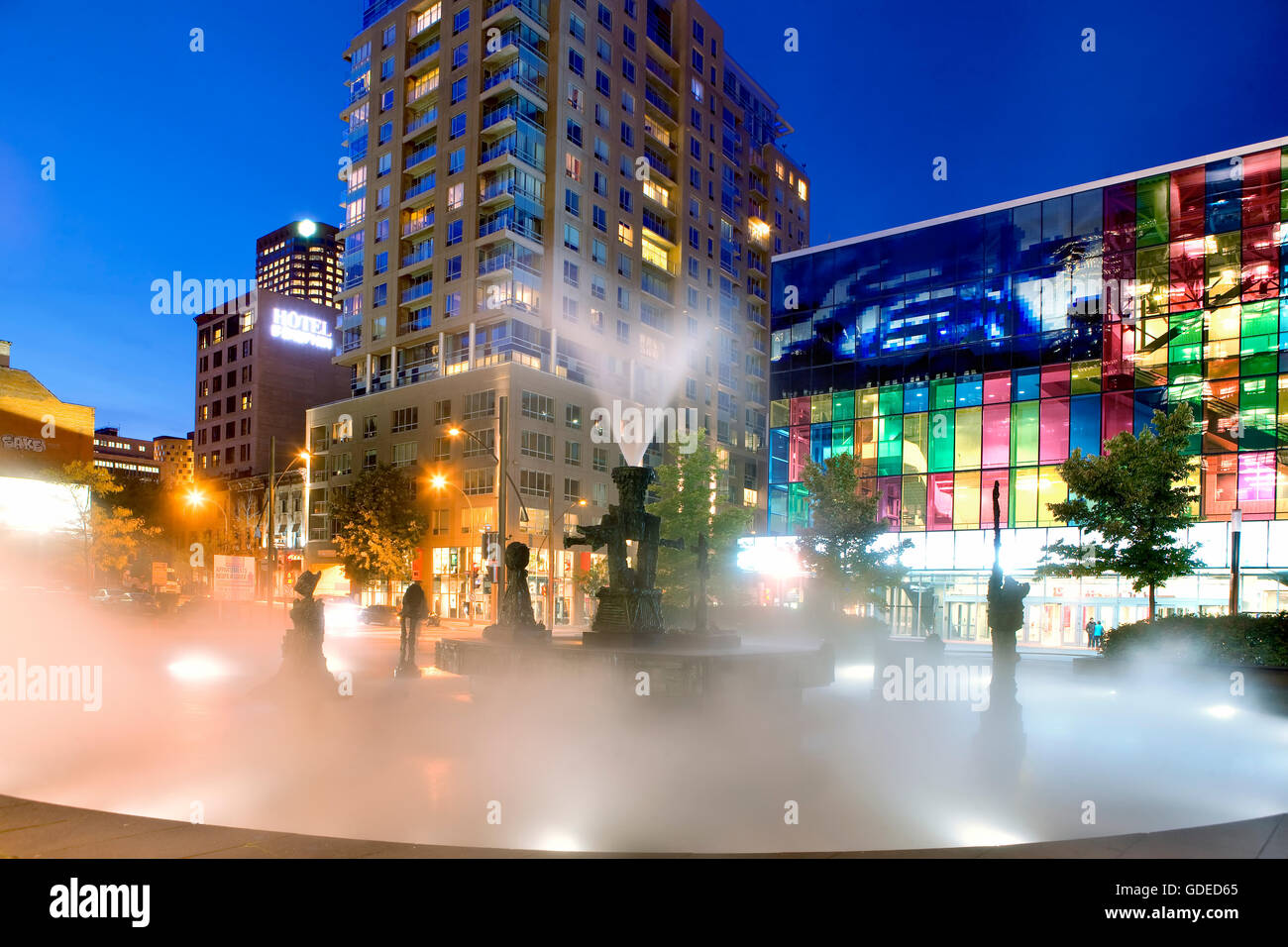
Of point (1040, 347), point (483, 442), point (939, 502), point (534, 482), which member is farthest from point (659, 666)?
point (483, 442)

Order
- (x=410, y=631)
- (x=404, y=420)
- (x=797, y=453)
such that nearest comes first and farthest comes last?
(x=410, y=631), (x=797, y=453), (x=404, y=420)

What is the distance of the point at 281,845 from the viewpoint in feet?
19.7

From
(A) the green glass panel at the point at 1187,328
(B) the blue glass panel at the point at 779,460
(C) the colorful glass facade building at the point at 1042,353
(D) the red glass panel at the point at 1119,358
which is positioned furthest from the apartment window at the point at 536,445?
(A) the green glass panel at the point at 1187,328

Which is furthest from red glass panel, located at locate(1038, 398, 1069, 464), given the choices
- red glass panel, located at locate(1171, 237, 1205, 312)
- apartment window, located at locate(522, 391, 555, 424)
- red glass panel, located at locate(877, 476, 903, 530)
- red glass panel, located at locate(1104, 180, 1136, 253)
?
apartment window, located at locate(522, 391, 555, 424)

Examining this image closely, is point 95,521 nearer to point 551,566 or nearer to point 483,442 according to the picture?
point 483,442

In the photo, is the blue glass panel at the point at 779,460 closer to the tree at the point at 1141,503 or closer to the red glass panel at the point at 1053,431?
the red glass panel at the point at 1053,431

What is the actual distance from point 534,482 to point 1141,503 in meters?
40.8

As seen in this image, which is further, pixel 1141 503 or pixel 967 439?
pixel 967 439

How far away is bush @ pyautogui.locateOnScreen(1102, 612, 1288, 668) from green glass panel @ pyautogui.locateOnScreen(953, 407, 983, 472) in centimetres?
2375

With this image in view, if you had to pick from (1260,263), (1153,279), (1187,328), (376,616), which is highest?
(1260,263)

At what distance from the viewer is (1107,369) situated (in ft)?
138

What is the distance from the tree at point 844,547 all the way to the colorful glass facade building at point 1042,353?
11007mm

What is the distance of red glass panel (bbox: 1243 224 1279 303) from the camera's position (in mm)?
38875
